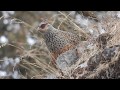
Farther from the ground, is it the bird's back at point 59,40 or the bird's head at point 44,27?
the bird's head at point 44,27

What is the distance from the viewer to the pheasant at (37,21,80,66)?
6.11 metres

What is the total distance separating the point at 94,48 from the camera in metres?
5.59

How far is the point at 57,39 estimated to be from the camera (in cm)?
623

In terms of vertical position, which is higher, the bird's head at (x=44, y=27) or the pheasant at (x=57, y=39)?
the bird's head at (x=44, y=27)

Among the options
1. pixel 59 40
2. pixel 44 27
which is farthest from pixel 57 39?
pixel 44 27

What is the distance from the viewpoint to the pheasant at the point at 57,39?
611cm

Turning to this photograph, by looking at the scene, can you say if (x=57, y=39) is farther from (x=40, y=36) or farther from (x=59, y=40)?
(x=40, y=36)

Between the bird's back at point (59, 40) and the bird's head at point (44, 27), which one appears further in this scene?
the bird's head at point (44, 27)
